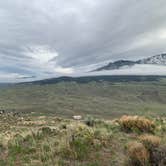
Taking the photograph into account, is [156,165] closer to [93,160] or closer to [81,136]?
[93,160]

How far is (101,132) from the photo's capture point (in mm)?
13461

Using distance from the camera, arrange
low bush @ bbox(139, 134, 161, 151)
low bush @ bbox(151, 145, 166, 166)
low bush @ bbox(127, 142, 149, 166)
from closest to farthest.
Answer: low bush @ bbox(151, 145, 166, 166) < low bush @ bbox(127, 142, 149, 166) < low bush @ bbox(139, 134, 161, 151)

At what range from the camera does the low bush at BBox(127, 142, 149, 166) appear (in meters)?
9.86

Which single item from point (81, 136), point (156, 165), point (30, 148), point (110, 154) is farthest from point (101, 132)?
point (156, 165)

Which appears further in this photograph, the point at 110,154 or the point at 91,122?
the point at 91,122

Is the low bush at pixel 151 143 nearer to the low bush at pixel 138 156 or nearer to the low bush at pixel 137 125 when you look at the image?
the low bush at pixel 138 156

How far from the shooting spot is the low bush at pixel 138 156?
9.86m

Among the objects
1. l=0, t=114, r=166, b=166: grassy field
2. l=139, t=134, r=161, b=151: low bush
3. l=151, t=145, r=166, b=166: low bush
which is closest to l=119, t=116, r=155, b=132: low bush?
l=0, t=114, r=166, b=166: grassy field

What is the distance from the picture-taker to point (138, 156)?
393 inches

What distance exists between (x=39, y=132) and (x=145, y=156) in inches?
219

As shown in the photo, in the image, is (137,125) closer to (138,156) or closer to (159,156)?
(138,156)

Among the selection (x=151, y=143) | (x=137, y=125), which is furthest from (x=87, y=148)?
(x=137, y=125)

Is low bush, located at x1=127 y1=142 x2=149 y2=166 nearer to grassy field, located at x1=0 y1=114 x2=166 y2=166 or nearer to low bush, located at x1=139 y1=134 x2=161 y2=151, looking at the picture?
grassy field, located at x1=0 y1=114 x2=166 y2=166

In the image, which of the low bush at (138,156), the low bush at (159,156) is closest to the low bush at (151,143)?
the low bush at (138,156)
